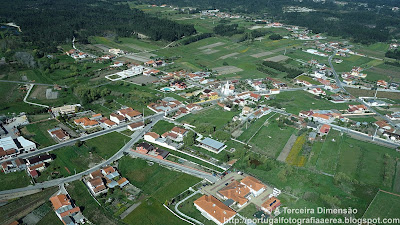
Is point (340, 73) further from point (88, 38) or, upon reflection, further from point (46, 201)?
point (88, 38)

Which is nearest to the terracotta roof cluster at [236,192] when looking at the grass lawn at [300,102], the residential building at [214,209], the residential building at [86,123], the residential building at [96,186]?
the residential building at [214,209]

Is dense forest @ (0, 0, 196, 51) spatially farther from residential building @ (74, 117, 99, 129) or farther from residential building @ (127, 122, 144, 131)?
residential building @ (127, 122, 144, 131)

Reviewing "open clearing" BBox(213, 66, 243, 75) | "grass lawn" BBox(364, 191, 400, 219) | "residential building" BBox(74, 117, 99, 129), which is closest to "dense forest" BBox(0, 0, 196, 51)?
"open clearing" BBox(213, 66, 243, 75)

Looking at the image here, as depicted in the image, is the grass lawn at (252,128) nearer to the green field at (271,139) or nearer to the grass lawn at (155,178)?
the green field at (271,139)

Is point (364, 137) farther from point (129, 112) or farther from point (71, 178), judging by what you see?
point (71, 178)

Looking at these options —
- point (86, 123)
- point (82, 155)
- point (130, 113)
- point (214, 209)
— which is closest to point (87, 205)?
point (82, 155)

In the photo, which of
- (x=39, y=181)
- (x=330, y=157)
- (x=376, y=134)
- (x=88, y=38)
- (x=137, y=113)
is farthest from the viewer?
(x=88, y=38)

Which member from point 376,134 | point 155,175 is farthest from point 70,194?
point 376,134
